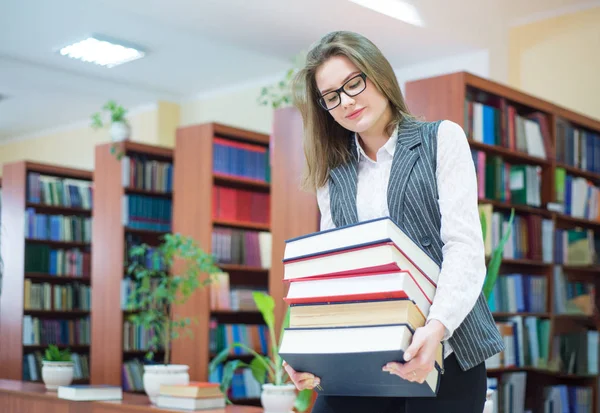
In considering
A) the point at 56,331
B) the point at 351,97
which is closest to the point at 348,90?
the point at 351,97

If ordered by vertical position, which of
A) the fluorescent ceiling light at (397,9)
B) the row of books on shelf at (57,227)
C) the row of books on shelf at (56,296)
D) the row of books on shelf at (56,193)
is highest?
the fluorescent ceiling light at (397,9)

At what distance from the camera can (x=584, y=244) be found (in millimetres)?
5684

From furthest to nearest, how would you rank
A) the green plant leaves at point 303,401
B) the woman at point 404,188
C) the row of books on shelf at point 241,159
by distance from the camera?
the row of books on shelf at point 241,159, the green plant leaves at point 303,401, the woman at point 404,188

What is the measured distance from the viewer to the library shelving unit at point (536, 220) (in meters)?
4.80

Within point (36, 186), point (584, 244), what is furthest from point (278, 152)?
point (36, 186)

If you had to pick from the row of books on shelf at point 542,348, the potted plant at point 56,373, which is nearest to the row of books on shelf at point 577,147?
the row of books on shelf at point 542,348

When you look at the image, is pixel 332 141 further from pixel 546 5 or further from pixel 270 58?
pixel 270 58

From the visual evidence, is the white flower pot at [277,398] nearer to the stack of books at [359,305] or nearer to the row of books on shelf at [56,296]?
the stack of books at [359,305]

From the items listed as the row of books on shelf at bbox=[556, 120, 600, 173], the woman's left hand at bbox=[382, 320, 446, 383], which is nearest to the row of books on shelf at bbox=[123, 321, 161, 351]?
the row of books on shelf at bbox=[556, 120, 600, 173]

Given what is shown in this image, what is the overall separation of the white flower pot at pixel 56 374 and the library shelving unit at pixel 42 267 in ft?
8.78

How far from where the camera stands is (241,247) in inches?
251

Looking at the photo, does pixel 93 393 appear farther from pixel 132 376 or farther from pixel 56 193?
pixel 56 193

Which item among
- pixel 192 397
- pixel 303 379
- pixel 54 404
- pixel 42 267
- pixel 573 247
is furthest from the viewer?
pixel 42 267

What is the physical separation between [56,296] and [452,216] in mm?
7119
